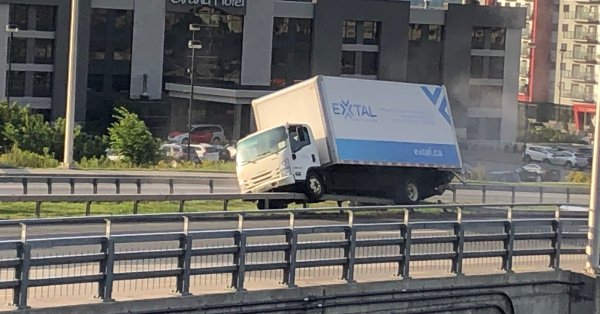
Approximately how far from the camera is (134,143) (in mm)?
48344

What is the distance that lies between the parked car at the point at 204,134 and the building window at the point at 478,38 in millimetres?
21789

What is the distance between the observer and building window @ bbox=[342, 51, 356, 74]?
88062 millimetres

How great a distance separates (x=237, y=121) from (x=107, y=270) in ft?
220

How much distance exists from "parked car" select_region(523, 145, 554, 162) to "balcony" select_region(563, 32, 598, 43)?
3061 cm

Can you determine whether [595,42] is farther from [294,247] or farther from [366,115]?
[294,247]

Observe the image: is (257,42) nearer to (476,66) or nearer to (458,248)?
(476,66)

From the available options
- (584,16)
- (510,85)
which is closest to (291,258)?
(510,85)

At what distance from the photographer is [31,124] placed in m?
53.3

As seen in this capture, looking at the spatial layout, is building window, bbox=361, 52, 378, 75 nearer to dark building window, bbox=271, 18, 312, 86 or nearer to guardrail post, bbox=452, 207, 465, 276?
dark building window, bbox=271, 18, 312, 86

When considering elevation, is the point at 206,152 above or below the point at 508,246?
below

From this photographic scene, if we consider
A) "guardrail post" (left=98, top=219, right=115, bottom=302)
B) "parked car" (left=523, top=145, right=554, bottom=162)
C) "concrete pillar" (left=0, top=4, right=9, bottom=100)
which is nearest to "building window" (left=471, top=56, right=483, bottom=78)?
"parked car" (left=523, top=145, right=554, bottom=162)

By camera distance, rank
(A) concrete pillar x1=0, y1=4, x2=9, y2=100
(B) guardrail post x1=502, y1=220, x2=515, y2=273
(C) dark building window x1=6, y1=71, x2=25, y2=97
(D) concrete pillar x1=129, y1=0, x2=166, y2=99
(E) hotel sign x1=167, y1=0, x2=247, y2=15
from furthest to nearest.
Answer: (E) hotel sign x1=167, y1=0, x2=247, y2=15
(D) concrete pillar x1=129, y1=0, x2=166, y2=99
(C) dark building window x1=6, y1=71, x2=25, y2=97
(A) concrete pillar x1=0, y1=4, x2=9, y2=100
(B) guardrail post x1=502, y1=220, x2=515, y2=273

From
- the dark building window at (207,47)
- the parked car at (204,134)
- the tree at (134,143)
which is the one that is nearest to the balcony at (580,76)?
the dark building window at (207,47)

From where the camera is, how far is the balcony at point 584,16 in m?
115
